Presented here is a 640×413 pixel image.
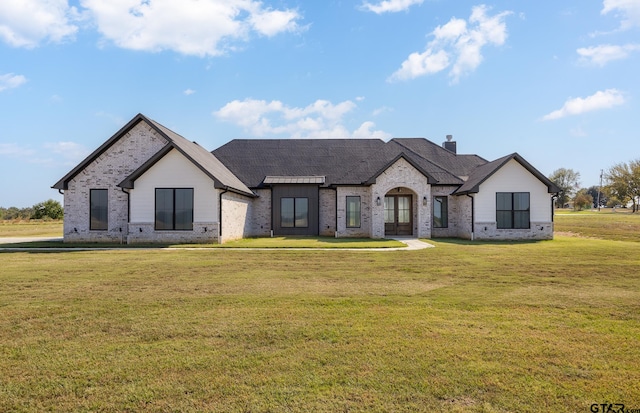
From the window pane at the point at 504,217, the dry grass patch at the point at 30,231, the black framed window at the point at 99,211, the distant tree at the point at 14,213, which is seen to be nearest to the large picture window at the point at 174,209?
the black framed window at the point at 99,211

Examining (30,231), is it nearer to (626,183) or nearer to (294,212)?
(294,212)

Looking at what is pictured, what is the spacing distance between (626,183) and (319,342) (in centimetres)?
7753

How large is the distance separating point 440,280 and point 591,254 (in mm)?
8977

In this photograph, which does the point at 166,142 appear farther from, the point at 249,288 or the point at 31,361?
the point at 31,361

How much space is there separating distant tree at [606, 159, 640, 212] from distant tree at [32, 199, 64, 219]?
8866cm

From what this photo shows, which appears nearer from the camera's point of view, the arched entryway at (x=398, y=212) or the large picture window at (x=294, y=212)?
the arched entryway at (x=398, y=212)

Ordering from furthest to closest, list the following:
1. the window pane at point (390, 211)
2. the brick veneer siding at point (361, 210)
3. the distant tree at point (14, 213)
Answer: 1. the distant tree at point (14, 213)
2. the window pane at point (390, 211)
3. the brick veneer siding at point (361, 210)

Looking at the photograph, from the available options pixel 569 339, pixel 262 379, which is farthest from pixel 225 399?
pixel 569 339

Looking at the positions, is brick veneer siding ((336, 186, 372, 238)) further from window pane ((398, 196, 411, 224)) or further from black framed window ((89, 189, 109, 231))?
black framed window ((89, 189, 109, 231))

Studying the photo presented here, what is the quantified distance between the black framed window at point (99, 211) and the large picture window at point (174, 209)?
3425 millimetres

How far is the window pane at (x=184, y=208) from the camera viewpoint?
19.5 m

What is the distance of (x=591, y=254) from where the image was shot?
46.8 feet

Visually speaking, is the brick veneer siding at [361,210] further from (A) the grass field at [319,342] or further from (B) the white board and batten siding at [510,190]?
(A) the grass field at [319,342]

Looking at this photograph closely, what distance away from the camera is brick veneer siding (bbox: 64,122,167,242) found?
67.0ft
